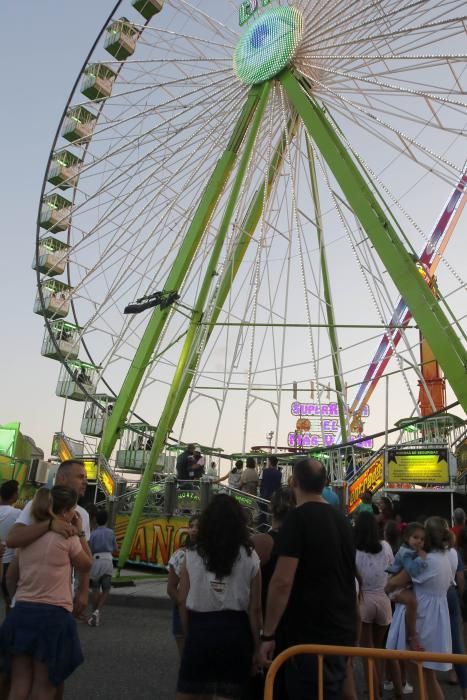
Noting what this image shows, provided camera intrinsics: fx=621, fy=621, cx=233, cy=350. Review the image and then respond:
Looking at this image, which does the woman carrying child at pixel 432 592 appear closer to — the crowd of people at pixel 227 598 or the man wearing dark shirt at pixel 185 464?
the crowd of people at pixel 227 598

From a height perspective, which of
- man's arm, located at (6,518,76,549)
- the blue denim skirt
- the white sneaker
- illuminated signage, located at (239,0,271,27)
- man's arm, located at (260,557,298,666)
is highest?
illuminated signage, located at (239,0,271,27)

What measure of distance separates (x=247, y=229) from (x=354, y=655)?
1186 cm

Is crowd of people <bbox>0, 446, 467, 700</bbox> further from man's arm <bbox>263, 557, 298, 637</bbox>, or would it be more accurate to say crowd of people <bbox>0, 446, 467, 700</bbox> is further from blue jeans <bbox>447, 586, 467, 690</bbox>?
blue jeans <bbox>447, 586, 467, 690</bbox>

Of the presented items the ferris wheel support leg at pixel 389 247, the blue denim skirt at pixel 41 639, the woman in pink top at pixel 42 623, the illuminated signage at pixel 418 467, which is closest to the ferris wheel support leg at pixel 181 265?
the ferris wheel support leg at pixel 389 247

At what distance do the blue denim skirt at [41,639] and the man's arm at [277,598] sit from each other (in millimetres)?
1017

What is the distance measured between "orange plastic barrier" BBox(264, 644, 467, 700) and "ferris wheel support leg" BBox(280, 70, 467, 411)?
6663mm

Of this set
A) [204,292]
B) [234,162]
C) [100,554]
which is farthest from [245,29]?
[100,554]

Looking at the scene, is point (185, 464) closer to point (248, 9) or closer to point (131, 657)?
point (131, 657)

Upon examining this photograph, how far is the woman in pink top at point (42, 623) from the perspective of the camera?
3.10 metres

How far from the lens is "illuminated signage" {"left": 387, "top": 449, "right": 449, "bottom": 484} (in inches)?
433

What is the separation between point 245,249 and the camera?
13.8m

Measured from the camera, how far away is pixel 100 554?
7.81m

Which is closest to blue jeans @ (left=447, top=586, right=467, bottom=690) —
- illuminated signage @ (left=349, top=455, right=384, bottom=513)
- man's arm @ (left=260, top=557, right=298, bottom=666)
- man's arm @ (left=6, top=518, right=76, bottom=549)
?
man's arm @ (left=260, top=557, right=298, bottom=666)

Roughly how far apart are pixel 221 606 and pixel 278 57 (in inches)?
465
